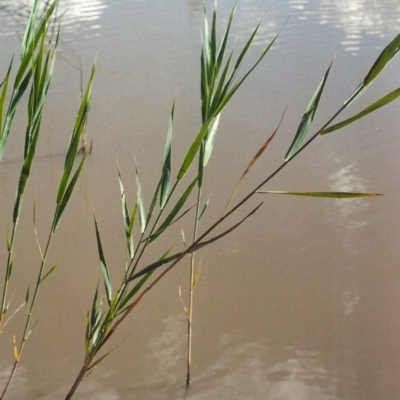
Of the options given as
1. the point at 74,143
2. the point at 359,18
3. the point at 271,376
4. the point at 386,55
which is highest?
the point at 386,55

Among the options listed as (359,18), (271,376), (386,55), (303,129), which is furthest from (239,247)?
(359,18)

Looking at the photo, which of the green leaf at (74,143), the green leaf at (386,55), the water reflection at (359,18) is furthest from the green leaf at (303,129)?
the water reflection at (359,18)

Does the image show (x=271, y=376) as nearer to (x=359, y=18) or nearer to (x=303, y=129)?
(x=303, y=129)

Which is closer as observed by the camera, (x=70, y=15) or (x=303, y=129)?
(x=303, y=129)

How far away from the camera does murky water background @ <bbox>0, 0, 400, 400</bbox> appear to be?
1.66 metres

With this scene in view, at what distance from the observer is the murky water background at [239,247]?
166cm

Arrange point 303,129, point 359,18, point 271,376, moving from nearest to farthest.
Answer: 1. point 303,129
2. point 271,376
3. point 359,18

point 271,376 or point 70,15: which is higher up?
point 70,15

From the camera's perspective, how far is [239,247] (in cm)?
208

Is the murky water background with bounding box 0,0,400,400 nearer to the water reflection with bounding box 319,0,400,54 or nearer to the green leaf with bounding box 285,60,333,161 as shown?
the water reflection with bounding box 319,0,400,54

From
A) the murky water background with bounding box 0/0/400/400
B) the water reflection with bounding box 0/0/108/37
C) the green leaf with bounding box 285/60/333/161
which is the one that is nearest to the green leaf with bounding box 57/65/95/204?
the green leaf with bounding box 285/60/333/161

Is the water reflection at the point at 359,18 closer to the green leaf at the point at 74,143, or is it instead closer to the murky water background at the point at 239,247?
the murky water background at the point at 239,247

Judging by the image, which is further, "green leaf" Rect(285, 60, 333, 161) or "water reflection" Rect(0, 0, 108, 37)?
"water reflection" Rect(0, 0, 108, 37)

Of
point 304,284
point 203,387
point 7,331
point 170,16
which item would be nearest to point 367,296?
point 304,284
